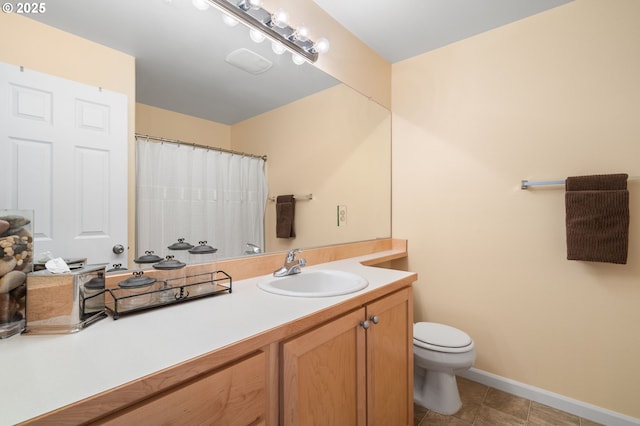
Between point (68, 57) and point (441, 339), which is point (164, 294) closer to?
point (68, 57)

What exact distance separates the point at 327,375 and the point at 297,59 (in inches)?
63.2

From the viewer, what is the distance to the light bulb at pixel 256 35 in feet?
4.59

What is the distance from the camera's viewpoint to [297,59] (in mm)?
1638

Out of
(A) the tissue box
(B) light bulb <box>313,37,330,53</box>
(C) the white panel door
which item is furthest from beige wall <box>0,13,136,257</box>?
(B) light bulb <box>313,37,330,53</box>

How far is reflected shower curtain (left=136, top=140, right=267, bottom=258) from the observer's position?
43.1 inches

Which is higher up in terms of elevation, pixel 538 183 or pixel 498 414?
pixel 538 183

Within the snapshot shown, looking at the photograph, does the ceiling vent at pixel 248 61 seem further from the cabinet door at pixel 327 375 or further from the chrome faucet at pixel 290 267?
the cabinet door at pixel 327 375

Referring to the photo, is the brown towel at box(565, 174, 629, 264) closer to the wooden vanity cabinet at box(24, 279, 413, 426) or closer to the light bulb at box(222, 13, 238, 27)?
the wooden vanity cabinet at box(24, 279, 413, 426)

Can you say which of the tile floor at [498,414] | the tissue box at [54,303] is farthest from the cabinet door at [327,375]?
the tile floor at [498,414]

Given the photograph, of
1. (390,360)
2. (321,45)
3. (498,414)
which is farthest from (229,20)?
(498,414)

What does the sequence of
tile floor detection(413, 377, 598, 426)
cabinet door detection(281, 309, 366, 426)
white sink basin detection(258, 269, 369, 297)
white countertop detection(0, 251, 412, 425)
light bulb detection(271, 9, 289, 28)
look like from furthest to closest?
tile floor detection(413, 377, 598, 426)
light bulb detection(271, 9, 289, 28)
white sink basin detection(258, 269, 369, 297)
cabinet door detection(281, 309, 366, 426)
white countertop detection(0, 251, 412, 425)

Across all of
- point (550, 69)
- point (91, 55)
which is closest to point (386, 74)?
point (550, 69)

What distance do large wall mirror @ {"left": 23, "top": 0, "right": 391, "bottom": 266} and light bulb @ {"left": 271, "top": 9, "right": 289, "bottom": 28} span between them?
0.12 metres

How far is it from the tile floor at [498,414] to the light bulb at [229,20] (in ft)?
7.32
